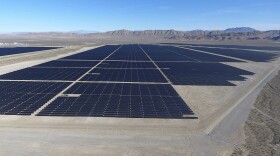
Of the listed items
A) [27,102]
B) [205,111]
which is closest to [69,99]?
[27,102]

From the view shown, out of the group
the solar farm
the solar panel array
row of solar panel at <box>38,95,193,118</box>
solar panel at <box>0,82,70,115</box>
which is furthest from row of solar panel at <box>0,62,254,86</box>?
row of solar panel at <box>38,95,193,118</box>

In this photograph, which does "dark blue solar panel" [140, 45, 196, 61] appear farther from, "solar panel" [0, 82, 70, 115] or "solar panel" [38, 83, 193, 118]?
"solar panel" [0, 82, 70, 115]

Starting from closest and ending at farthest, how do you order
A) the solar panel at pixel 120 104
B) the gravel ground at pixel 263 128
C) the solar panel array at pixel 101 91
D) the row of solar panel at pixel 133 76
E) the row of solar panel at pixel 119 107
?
1. the gravel ground at pixel 263 128
2. the row of solar panel at pixel 119 107
3. the solar panel at pixel 120 104
4. the solar panel array at pixel 101 91
5. the row of solar panel at pixel 133 76

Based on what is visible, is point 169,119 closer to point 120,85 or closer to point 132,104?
point 132,104

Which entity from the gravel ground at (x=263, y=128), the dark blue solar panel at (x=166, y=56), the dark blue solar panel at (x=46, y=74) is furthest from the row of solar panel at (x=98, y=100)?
the dark blue solar panel at (x=166, y=56)

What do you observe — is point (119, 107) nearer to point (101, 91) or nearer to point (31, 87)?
point (101, 91)

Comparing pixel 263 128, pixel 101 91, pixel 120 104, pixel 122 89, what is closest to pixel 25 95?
pixel 101 91

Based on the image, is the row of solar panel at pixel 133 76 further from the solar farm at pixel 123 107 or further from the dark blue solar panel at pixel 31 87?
the dark blue solar panel at pixel 31 87
